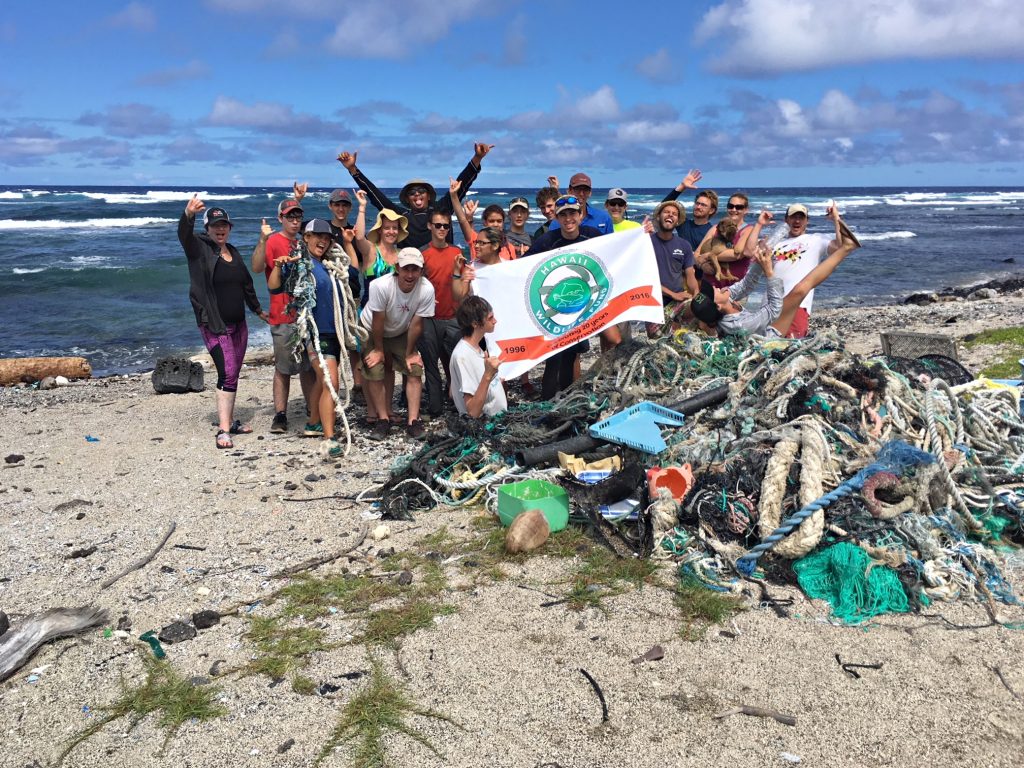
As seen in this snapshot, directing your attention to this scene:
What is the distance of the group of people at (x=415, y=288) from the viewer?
7055 mm

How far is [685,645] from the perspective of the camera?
398 cm

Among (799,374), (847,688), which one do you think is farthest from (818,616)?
(799,374)

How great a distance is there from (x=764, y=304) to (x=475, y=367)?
2840mm

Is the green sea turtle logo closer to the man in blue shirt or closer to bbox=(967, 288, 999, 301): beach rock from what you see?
the man in blue shirt

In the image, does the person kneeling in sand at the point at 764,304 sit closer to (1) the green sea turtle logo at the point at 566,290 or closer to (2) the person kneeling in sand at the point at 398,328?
(1) the green sea turtle logo at the point at 566,290

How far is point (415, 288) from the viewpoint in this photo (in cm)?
719

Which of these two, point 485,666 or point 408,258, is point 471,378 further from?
point 485,666

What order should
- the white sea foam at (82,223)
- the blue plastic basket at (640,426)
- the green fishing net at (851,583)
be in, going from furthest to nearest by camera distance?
the white sea foam at (82,223)
the blue plastic basket at (640,426)
the green fishing net at (851,583)

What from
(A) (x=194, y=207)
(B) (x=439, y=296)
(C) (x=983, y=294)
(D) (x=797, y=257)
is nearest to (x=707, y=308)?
(D) (x=797, y=257)

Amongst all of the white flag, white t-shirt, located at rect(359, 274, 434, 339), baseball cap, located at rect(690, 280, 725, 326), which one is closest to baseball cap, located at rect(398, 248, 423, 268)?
white t-shirt, located at rect(359, 274, 434, 339)

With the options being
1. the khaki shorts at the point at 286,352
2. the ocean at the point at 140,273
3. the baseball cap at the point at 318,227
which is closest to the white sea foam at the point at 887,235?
the ocean at the point at 140,273

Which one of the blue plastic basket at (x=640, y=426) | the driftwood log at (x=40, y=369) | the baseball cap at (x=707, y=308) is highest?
the baseball cap at (x=707, y=308)

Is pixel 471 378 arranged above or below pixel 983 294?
above

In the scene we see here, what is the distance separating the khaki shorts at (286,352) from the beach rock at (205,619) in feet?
10.9
